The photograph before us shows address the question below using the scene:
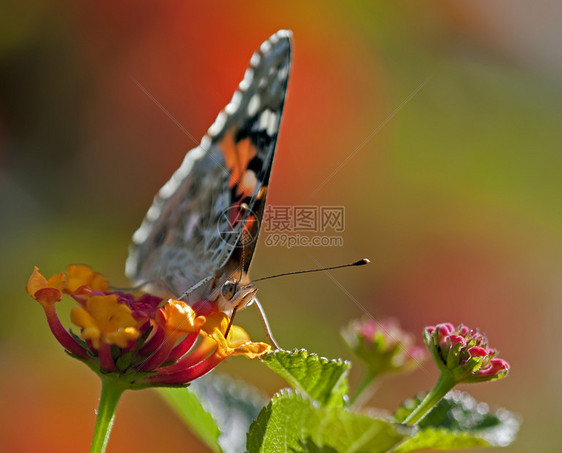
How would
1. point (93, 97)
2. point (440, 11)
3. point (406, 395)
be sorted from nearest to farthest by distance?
point (406, 395) < point (93, 97) < point (440, 11)

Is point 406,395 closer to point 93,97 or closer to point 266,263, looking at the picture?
point 266,263

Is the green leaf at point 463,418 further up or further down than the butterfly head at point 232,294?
further down

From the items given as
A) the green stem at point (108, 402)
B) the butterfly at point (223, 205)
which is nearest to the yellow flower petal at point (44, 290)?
the green stem at point (108, 402)

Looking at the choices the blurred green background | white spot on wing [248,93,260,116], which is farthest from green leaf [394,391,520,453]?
the blurred green background

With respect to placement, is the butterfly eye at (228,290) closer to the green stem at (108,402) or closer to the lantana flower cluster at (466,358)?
the green stem at (108,402)

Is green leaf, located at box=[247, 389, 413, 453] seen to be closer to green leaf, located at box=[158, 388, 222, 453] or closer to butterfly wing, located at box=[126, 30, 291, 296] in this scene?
green leaf, located at box=[158, 388, 222, 453]

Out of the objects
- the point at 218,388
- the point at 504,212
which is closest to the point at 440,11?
the point at 504,212
